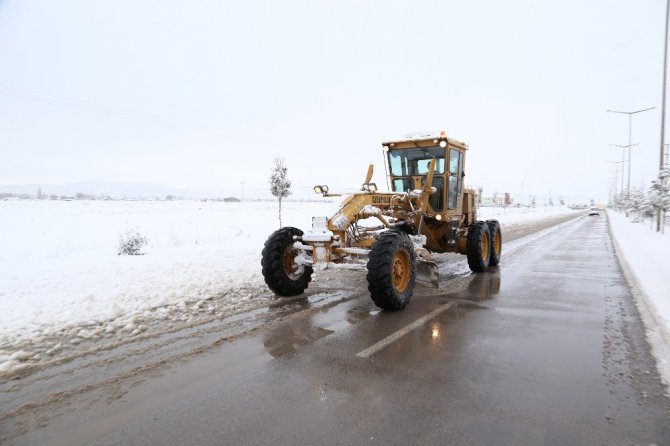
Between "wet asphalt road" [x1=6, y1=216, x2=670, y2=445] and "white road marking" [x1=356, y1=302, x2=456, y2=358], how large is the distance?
5 cm

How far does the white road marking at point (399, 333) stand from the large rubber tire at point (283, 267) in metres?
2.33

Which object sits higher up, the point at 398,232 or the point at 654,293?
the point at 398,232

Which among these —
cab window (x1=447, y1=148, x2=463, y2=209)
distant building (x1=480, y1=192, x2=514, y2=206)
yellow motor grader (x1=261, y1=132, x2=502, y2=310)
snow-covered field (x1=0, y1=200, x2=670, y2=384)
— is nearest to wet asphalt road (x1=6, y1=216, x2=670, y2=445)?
yellow motor grader (x1=261, y1=132, x2=502, y2=310)

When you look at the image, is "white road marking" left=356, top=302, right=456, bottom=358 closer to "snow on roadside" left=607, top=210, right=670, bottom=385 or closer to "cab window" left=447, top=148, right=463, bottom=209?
"snow on roadside" left=607, top=210, right=670, bottom=385

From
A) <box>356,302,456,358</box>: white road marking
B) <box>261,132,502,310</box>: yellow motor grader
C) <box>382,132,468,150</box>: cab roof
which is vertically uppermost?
<box>382,132,468,150</box>: cab roof

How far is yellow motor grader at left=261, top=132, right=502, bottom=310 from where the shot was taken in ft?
21.7

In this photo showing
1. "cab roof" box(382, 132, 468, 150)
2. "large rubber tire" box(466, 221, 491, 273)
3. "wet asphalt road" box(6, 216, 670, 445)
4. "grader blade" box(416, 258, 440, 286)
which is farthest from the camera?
"large rubber tire" box(466, 221, 491, 273)

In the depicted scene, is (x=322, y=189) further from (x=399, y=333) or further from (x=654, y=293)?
(x=654, y=293)

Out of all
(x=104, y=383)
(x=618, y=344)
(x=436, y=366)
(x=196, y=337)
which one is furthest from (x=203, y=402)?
(x=618, y=344)

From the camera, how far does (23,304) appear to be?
6.12m

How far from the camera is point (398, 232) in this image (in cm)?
691

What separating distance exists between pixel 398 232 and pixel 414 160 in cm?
344

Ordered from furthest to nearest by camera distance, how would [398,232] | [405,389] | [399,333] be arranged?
[398,232]
[399,333]
[405,389]

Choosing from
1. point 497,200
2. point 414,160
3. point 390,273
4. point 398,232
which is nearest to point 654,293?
point 398,232
